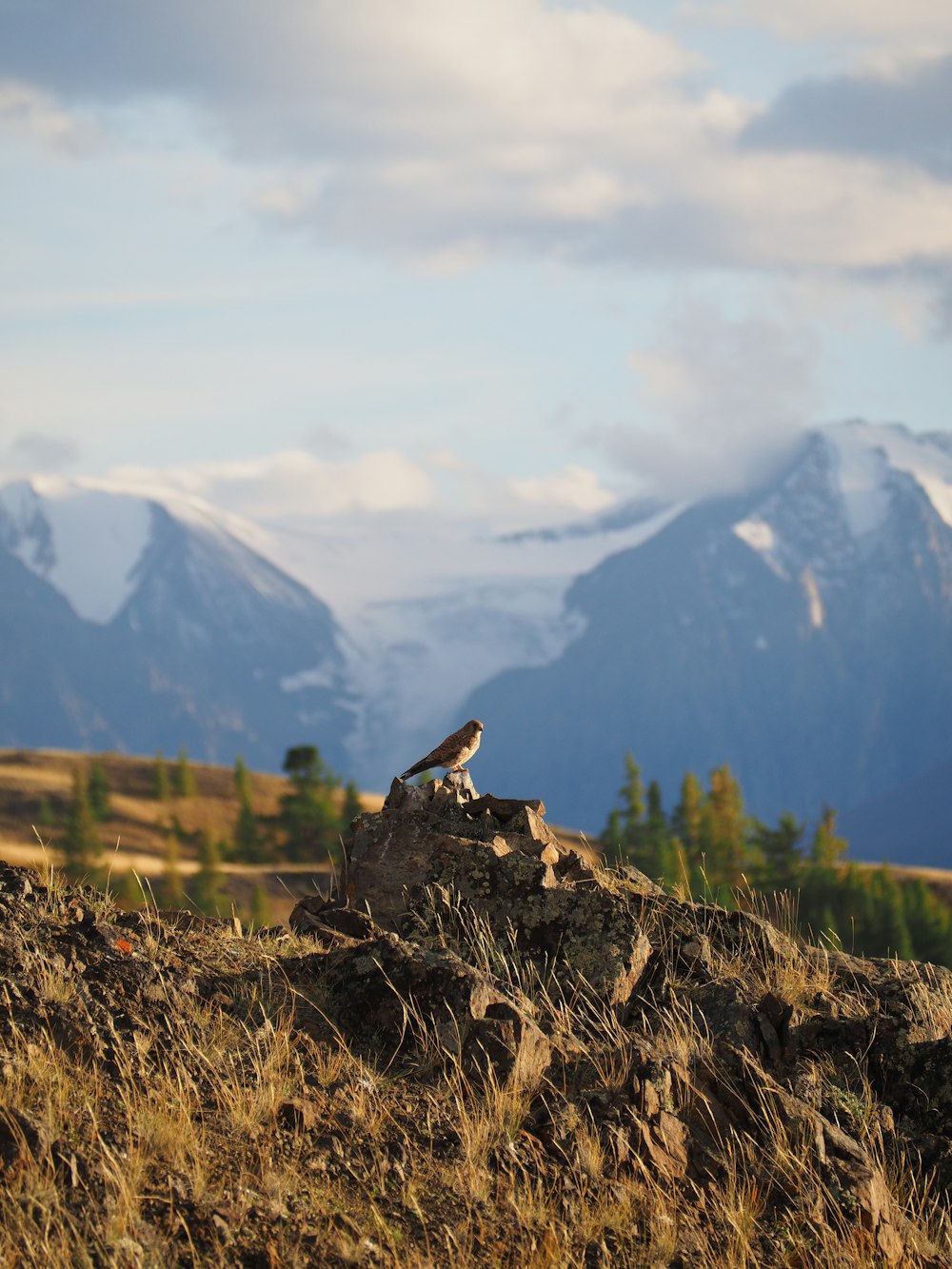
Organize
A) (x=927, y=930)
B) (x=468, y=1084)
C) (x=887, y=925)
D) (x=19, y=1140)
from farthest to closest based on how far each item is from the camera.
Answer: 1. (x=927, y=930)
2. (x=887, y=925)
3. (x=468, y=1084)
4. (x=19, y=1140)

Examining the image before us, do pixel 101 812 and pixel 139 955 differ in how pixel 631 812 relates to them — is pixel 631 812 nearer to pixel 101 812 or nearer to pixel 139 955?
pixel 101 812

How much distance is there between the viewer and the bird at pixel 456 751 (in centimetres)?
1407

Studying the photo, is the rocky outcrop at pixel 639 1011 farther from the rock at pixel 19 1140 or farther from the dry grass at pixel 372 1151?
the rock at pixel 19 1140

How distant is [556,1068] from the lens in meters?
10.3

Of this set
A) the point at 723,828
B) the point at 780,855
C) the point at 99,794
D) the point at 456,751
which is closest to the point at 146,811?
the point at 99,794

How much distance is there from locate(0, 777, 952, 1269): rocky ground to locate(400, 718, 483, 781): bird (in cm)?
116

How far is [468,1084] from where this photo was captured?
9.85 m

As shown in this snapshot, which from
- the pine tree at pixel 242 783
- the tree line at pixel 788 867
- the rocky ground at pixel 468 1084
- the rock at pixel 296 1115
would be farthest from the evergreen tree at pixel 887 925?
the rock at pixel 296 1115

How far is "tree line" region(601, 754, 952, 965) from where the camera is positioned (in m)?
97.9

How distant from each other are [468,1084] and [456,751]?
4893 mm

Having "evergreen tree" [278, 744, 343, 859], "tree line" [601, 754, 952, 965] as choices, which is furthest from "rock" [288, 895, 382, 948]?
"evergreen tree" [278, 744, 343, 859]

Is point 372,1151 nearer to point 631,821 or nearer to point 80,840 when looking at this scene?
point 80,840

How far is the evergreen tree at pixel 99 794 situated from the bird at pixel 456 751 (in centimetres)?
13589

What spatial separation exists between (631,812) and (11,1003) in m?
123
